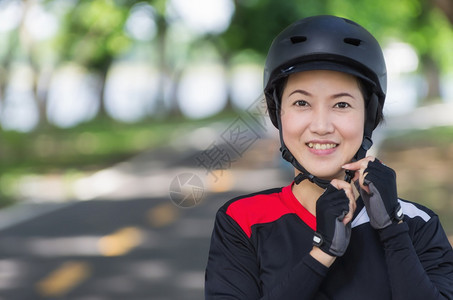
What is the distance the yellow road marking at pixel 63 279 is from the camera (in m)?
7.12

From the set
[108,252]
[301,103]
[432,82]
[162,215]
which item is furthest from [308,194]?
[432,82]

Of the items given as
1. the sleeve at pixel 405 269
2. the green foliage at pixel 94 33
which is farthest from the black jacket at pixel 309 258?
the green foliage at pixel 94 33

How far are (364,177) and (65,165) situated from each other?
1728 cm

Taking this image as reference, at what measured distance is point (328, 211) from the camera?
87.7 inches

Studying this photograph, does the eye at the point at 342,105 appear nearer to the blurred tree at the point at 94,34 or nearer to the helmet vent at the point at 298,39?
the helmet vent at the point at 298,39

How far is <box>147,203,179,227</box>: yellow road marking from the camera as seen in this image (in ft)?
35.8

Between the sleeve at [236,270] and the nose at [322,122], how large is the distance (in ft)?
1.25

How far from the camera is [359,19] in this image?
1998 cm

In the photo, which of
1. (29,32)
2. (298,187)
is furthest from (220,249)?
(29,32)

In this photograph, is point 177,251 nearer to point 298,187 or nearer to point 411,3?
point 298,187

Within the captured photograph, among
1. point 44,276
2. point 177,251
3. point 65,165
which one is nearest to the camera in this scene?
point 44,276

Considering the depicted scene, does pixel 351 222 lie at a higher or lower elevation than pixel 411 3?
lower

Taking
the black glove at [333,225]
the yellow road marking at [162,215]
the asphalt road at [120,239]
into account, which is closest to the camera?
the black glove at [333,225]

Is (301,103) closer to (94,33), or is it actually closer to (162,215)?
(162,215)
